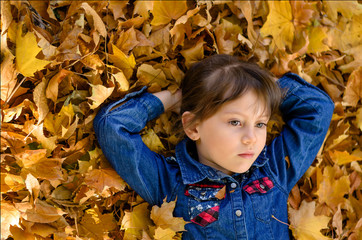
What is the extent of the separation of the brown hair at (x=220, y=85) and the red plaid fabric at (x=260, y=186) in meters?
0.30

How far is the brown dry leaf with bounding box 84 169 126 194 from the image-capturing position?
1.37 m

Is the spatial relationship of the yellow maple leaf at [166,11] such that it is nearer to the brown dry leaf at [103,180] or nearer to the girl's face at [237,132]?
the girl's face at [237,132]

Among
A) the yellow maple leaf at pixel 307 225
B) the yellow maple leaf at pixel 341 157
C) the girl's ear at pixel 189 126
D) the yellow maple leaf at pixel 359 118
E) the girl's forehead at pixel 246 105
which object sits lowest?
the yellow maple leaf at pixel 307 225

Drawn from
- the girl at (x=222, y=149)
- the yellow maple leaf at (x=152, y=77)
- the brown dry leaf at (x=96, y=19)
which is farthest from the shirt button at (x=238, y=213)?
the brown dry leaf at (x=96, y=19)

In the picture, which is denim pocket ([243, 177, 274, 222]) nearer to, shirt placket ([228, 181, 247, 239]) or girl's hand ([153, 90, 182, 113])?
shirt placket ([228, 181, 247, 239])

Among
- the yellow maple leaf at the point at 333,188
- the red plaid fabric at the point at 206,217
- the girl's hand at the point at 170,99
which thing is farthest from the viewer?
the yellow maple leaf at the point at 333,188

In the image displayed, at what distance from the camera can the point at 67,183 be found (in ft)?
4.53

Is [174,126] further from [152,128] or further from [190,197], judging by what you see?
[190,197]

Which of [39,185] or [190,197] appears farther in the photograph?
[190,197]

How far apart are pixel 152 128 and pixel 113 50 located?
39 centimetres

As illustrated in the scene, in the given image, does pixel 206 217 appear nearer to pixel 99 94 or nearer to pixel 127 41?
pixel 99 94

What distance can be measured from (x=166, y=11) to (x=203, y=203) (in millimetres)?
800

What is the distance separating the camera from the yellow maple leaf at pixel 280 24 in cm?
171

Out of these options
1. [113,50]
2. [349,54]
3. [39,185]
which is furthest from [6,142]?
[349,54]
